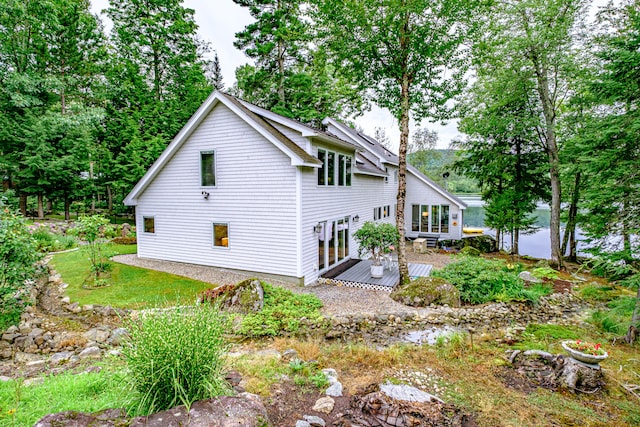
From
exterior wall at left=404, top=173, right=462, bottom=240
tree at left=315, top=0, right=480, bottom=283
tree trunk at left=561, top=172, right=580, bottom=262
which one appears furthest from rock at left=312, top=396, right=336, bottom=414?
exterior wall at left=404, top=173, right=462, bottom=240

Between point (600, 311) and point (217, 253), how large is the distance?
12434 mm

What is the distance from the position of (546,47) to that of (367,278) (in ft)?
40.5

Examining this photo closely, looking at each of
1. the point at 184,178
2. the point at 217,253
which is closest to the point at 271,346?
the point at 217,253

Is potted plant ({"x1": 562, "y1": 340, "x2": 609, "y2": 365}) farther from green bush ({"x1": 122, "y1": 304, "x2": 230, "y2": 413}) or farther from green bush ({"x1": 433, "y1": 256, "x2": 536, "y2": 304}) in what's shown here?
green bush ({"x1": 122, "y1": 304, "x2": 230, "y2": 413})

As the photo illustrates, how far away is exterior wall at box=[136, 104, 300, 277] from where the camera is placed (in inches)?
410

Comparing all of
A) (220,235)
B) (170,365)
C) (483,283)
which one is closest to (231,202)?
(220,235)

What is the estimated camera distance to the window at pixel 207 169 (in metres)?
11.5

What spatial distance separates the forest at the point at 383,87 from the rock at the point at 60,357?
9.73 metres

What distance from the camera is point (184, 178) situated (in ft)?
39.9

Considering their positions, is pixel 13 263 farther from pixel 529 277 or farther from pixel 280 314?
pixel 529 277

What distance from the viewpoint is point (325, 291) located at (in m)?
10.1

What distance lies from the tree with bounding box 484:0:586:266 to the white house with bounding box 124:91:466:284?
8354 millimetres

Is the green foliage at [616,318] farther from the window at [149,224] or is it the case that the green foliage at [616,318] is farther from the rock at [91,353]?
the window at [149,224]

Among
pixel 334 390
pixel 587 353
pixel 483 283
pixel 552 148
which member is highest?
pixel 552 148
